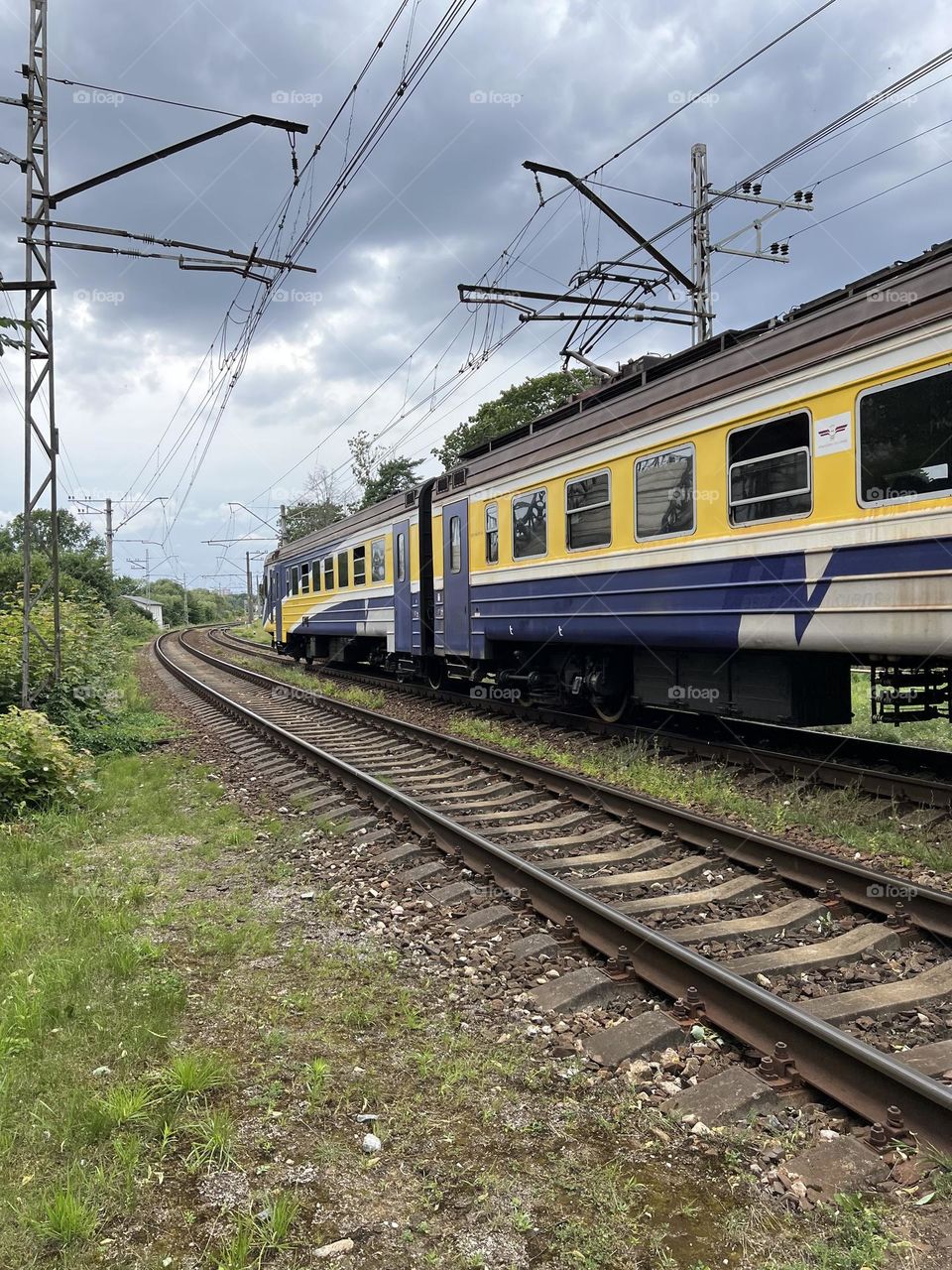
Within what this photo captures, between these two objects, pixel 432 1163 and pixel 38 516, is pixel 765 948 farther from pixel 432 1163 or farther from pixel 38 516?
pixel 38 516

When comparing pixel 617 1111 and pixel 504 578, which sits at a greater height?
pixel 504 578

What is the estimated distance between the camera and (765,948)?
13.8ft

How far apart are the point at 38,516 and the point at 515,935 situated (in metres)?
50.3

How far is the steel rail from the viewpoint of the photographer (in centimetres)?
436

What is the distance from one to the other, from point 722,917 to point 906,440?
11.6ft

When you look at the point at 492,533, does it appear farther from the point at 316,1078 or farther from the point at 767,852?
the point at 316,1078

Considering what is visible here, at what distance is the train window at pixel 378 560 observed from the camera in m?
16.4

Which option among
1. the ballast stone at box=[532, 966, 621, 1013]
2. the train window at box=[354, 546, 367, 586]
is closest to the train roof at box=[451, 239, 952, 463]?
the ballast stone at box=[532, 966, 621, 1013]

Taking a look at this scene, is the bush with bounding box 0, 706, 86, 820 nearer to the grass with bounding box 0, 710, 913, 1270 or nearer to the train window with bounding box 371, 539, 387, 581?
the grass with bounding box 0, 710, 913, 1270

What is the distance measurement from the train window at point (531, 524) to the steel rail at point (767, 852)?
9.92 feet

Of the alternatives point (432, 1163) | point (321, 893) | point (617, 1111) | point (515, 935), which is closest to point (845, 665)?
point (515, 935)

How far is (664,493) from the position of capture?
830 centimetres

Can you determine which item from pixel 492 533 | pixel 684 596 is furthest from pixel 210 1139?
pixel 492 533

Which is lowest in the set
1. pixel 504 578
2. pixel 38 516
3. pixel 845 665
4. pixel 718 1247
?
pixel 718 1247
